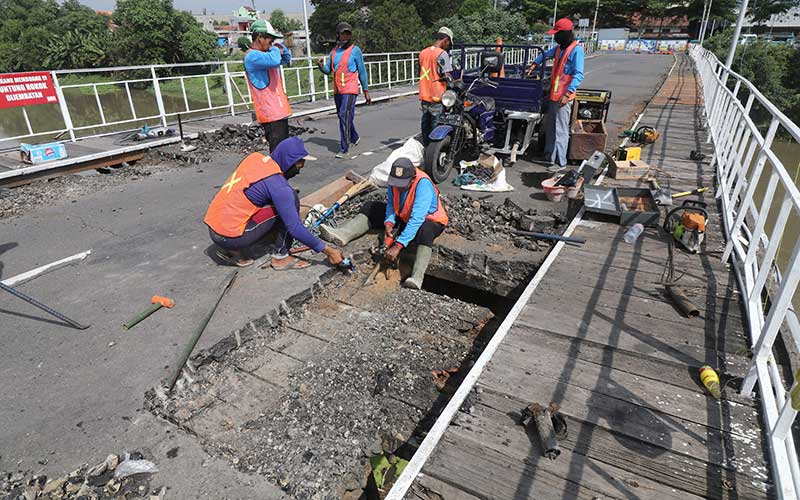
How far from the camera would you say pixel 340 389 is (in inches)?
122

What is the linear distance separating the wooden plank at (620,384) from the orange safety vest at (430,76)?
4.94m

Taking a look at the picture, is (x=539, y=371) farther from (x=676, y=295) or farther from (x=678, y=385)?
(x=676, y=295)

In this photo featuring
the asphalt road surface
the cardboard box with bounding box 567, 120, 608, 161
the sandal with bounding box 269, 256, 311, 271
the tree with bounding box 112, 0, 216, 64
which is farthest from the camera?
the tree with bounding box 112, 0, 216, 64

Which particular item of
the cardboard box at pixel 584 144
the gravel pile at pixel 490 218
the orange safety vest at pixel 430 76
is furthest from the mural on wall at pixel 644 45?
the gravel pile at pixel 490 218

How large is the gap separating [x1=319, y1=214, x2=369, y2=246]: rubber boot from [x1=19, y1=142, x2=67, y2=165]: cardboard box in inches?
213

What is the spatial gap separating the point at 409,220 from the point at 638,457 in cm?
275

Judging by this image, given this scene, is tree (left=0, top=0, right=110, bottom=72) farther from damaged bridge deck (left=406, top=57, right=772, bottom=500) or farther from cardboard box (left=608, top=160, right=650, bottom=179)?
damaged bridge deck (left=406, top=57, right=772, bottom=500)

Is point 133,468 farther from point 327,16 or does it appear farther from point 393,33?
point 327,16

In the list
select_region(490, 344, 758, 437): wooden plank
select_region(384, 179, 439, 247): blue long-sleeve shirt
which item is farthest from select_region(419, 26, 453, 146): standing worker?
select_region(490, 344, 758, 437): wooden plank

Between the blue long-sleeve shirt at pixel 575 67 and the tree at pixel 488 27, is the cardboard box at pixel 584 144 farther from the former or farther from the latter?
the tree at pixel 488 27

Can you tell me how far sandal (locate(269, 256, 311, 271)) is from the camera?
Result: 442 cm

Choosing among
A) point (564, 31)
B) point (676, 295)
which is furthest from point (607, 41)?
point (676, 295)

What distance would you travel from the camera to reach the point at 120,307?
12.6 ft

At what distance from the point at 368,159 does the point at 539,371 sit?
6.13 meters
